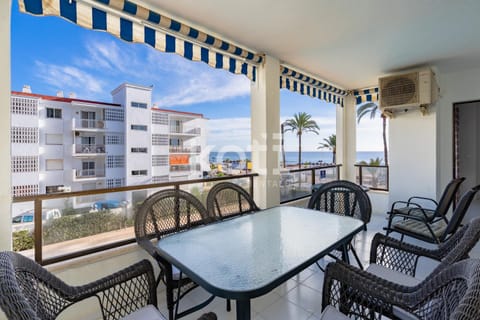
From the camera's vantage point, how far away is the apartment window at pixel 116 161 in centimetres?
604

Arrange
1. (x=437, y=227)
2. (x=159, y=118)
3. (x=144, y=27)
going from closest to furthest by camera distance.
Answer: (x=144, y=27)
(x=437, y=227)
(x=159, y=118)

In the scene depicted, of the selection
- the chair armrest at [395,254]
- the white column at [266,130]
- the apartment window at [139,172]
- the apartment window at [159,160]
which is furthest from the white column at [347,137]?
the apartment window at [139,172]

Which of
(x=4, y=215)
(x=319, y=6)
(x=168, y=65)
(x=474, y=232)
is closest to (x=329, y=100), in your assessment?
(x=319, y=6)

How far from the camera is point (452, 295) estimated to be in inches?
34.2

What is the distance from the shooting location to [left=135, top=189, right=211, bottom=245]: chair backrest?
190 cm

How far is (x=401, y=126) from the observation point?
4027mm

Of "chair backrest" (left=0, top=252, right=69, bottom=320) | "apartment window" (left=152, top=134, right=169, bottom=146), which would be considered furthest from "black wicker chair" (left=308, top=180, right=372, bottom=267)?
"apartment window" (left=152, top=134, right=169, bottom=146)

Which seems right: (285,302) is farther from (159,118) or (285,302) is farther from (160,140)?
(159,118)

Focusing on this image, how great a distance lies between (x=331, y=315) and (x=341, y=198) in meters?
1.62

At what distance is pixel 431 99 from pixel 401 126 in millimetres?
625

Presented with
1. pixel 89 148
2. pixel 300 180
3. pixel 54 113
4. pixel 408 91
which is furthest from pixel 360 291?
pixel 89 148

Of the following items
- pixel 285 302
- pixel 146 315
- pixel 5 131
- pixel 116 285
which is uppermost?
pixel 5 131

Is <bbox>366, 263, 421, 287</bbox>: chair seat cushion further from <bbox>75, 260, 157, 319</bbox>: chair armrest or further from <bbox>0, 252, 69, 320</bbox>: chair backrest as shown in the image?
<bbox>0, 252, 69, 320</bbox>: chair backrest

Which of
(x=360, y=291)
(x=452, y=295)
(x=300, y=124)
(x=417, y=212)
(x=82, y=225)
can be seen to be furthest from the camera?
(x=300, y=124)
